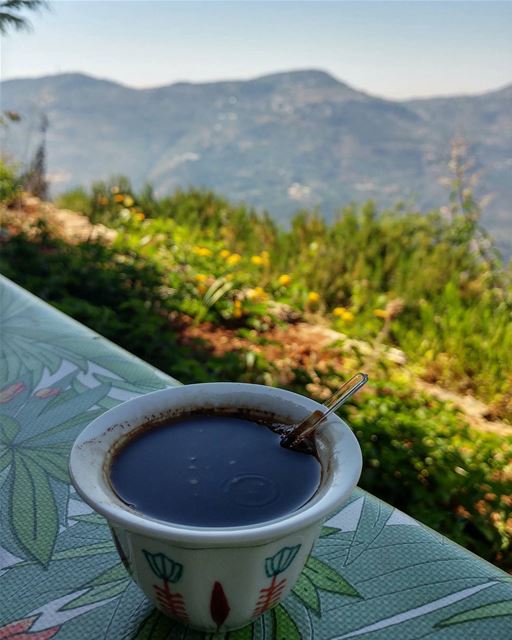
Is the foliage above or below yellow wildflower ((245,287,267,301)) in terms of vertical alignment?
above

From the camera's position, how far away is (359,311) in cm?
363

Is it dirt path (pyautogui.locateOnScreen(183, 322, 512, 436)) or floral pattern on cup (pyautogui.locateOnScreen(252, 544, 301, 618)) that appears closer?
floral pattern on cup (pyautogui.locateOnScreen(252, 544, 301, 618))

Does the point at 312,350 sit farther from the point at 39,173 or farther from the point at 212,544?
the point at 39,173

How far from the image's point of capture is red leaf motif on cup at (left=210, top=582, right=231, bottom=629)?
45 centimetres

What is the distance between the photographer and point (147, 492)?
47 cm

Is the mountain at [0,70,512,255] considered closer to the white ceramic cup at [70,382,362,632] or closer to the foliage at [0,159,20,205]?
the foliage at [0,159,20,205]

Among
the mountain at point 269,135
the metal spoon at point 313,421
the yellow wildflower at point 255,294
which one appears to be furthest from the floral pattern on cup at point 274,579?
the mountain at point 269,135

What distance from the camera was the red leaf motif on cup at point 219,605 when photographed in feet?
1.47

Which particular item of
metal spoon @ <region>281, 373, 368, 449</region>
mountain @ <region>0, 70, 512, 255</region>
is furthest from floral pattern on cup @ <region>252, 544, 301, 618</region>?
mountain @ <region>0, 70, 512, 255</region>

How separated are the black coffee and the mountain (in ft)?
188

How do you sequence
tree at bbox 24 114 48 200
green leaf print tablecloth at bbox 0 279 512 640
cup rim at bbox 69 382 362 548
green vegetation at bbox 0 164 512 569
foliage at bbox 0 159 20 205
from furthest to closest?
tree at bbox 24 114 48 200 → foliage at bbox 0 159 20 205 → green vegetation at bbox 0 164 512 569 → green leaf print tablecloth at bbox 0 279 512 640 → cup rim at bbox 69 382 362 548

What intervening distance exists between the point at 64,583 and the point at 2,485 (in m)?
0.21

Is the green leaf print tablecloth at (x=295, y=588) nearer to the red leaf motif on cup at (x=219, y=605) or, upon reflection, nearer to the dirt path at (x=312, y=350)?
the red leaf motif on cup at (x=219, y=605)

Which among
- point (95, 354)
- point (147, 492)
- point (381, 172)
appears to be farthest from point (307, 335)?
point (381, 172)
